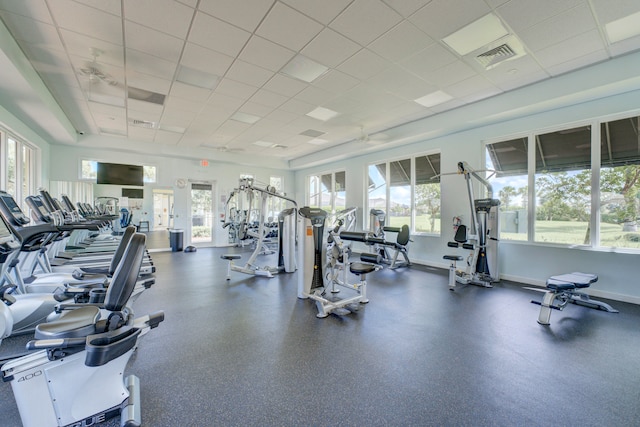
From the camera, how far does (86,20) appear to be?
280 centimetres

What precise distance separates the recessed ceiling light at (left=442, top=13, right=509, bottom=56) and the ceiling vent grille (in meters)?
0.23

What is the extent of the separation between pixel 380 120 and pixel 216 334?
5048 millimetres

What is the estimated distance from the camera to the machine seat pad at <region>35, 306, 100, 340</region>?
141 centimetres

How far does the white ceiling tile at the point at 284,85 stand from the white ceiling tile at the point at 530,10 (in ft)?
8.54

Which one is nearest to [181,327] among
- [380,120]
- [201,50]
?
[201,50]

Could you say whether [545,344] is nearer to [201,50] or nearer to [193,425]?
[193,425]

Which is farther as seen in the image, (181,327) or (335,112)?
(335,112)

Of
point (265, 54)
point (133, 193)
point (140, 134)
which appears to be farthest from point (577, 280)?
point (133, 193)

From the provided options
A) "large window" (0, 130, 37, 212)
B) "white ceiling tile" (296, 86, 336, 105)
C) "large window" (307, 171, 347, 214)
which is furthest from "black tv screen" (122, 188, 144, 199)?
"white ceiling tile" (296, 86, 336, 105)

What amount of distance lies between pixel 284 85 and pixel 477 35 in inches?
103

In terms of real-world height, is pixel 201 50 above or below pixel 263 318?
above

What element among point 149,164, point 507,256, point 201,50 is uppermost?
point 201,50

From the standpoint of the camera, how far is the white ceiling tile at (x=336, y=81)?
12.9 feet

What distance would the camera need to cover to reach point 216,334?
278 cm
